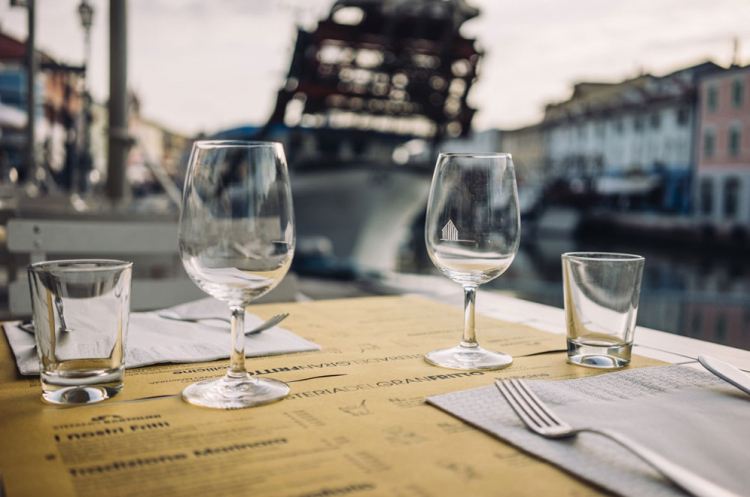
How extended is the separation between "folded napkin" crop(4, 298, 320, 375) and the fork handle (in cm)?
41

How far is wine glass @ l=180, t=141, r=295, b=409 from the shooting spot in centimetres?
51

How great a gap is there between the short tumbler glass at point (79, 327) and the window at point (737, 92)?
2233 cm

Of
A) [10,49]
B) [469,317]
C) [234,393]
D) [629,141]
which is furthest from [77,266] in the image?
[629,141]

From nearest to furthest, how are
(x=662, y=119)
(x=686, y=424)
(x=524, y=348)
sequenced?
(x=686, y=424) → (x=524, y=348) → (x=662, y=119)

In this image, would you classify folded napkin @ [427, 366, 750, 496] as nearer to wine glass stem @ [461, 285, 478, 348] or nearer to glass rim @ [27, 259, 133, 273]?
wine glass stem @ [461, 285, 478, 348]

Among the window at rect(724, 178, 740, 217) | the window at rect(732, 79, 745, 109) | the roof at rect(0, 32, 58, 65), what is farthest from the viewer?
the window at rect(732, 79, 745, 109)

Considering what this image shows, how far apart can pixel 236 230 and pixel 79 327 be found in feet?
0.47

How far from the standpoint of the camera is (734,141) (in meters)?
19.7

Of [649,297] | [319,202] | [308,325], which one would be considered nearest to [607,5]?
[649,297]

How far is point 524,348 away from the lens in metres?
0.73

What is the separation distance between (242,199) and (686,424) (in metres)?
0.37

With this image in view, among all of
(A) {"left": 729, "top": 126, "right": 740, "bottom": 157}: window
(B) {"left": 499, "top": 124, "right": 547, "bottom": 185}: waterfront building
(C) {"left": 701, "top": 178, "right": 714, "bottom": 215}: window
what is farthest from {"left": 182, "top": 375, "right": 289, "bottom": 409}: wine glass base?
(B) {"left": 499, "top": 124, "right": 547, "bottom": 185}: waterfront building

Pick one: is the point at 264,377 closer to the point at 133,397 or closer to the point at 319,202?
the point at 133,397

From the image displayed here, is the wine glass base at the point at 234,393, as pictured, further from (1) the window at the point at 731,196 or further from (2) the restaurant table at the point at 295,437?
(1) the window at the point at 731,196
